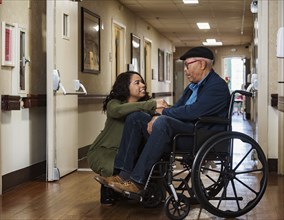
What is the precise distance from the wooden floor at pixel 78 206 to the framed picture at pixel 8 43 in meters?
1.04

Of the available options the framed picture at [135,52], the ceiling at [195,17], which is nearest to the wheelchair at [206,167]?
the ceiling at [195,17]

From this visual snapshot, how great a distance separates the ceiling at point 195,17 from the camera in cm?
1016

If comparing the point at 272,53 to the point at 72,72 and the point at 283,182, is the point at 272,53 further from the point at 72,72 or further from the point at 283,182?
the point at 72,72

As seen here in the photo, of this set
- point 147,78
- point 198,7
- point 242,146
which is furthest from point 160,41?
point 242,146

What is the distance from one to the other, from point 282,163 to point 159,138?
264cm

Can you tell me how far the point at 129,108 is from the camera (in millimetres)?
3766

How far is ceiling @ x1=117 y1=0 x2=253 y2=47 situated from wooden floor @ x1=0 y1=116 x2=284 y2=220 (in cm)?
552

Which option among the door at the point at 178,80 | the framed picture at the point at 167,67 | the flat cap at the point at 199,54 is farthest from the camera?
the door at the point at 178,80

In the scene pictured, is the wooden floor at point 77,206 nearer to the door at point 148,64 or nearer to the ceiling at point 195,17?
the ceiling at point 195,17

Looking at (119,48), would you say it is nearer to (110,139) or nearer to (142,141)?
(110,139)

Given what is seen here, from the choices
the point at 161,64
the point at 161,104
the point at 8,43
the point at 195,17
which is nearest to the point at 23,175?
the point at 8,43

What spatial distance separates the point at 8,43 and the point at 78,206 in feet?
5.00

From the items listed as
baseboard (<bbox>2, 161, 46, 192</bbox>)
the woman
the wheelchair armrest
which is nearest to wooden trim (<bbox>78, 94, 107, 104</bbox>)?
baseboard (<bbox>2, 161, 46, 192</bbox>)

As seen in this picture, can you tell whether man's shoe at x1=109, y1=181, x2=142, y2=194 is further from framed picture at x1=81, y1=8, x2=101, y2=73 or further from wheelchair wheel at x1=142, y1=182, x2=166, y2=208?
framed picture at x1=81, y1=8, x2=101, y2=73
